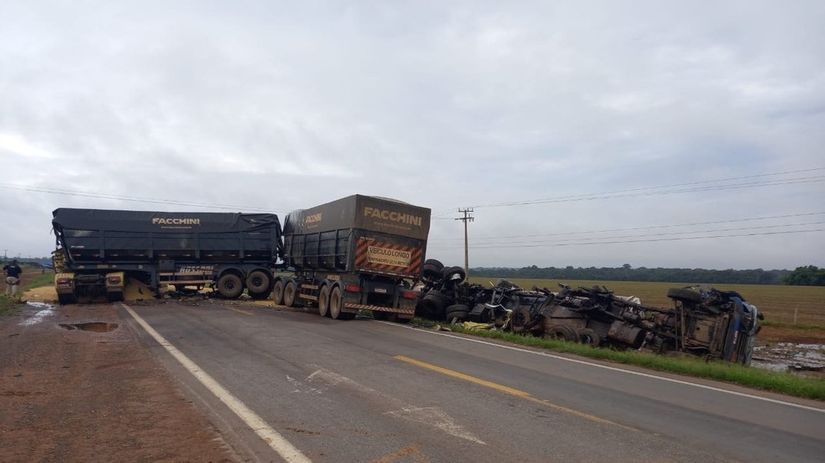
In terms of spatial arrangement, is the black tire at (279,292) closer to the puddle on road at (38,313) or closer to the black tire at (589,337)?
the puddle on road at (38,313)

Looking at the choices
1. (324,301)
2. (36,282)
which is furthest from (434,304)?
(36,282)

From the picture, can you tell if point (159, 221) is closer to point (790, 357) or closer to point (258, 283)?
point (258, 283)

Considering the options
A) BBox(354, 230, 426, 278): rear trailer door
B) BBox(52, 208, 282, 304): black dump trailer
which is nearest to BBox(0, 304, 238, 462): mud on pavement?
BBox(354, 230, 426, 278): rear trailer door

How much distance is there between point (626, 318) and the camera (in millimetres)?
15016

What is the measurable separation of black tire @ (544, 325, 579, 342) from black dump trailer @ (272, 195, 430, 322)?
4.48 meters

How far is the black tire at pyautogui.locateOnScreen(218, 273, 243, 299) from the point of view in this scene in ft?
86.6

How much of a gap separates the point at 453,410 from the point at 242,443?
95.3 inches

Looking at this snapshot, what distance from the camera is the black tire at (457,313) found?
19391 millimetres

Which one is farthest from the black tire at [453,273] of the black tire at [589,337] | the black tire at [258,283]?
the black tire at [258,283]

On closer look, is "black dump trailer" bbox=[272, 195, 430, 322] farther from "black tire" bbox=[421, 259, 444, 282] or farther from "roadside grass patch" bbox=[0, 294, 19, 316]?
"roadside grass patch" bbox=[0, 294, 19, 316]

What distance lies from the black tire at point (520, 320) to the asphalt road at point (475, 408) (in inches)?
186

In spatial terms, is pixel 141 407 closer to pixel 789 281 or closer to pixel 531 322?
pixel 531 322

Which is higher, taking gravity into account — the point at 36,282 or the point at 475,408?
the point at 475,408

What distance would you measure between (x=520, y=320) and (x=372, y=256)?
4.72 meters
